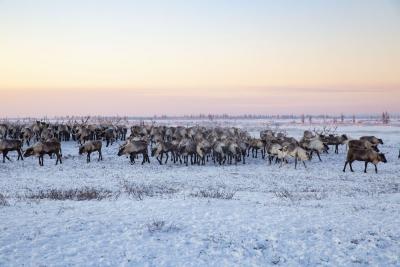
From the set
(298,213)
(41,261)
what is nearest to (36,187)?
(41,261)

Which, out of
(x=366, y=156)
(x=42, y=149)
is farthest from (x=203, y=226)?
(x=42, y=149)

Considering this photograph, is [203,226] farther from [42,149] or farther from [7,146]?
[7,146]

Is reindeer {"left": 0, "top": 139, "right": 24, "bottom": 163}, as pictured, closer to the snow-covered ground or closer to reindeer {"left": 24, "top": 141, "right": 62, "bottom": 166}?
reindeer {"left": 24, "top": 141, "right": 62, "bottom": 166}

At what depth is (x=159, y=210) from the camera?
1109 centimetres

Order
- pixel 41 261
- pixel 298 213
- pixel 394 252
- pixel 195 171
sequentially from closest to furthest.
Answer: pixel 41 261 < pixel 394 252 < pixel 298 213 < pixel 195 171

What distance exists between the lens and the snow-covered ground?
26.1 feet

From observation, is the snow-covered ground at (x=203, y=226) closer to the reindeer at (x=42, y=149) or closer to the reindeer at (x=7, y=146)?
the reindeer at (x=42, y=149)

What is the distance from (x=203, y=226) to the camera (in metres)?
9.62

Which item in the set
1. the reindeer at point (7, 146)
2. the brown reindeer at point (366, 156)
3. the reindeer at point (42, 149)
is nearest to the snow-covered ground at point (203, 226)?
the brown reindeer at point (366, 156)

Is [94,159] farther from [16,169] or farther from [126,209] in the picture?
[126,209]

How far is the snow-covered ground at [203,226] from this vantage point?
26.1 ft

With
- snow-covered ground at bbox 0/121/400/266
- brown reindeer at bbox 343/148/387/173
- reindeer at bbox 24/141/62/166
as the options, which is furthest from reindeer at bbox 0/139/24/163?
brown reindeer at bbox 343/148/387/173

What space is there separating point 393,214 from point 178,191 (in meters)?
7.17

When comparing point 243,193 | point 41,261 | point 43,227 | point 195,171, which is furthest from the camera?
point 195,171
